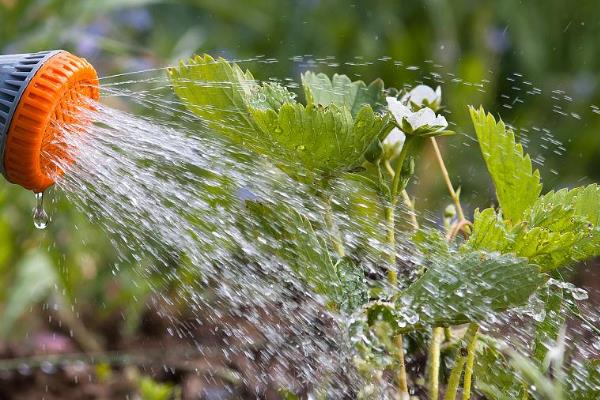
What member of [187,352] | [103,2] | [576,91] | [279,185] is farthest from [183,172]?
[576,91]

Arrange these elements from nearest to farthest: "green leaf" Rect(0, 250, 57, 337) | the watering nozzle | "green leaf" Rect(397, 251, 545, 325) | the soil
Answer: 1. "green leaf" Rect(397, 251, 545, 325)
2. the watering nozzle
3. the soil
4. "green leaf" Rect(0, 250, 57, 337)

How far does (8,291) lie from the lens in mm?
1979

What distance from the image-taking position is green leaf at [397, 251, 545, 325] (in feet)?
2.24

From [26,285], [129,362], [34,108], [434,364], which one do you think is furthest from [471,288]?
[26,285]

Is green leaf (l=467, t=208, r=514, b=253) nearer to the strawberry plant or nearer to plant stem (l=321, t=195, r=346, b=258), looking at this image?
the strawberry plant

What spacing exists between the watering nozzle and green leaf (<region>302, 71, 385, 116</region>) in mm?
252

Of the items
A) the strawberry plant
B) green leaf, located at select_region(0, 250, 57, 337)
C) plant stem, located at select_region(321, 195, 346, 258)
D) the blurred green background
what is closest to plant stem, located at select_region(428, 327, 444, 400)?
the strawberry plant

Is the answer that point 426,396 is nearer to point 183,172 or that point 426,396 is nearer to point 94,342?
point 183,172

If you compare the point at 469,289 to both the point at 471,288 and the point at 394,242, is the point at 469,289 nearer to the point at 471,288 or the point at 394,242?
the point at 471,288

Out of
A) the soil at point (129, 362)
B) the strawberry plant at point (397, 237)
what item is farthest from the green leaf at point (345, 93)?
the soil at point (129, 362)

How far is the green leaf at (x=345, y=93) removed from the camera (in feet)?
2.74

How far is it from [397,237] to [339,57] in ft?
6.67

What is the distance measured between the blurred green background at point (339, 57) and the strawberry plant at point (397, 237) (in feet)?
3.41

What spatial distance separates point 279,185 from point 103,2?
1.53m
